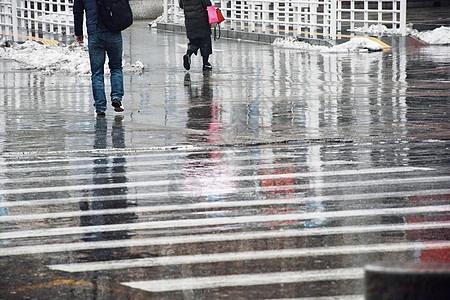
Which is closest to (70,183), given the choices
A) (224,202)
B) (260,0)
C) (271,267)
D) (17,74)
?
(224,202)

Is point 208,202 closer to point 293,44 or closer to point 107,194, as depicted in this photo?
point 107,194

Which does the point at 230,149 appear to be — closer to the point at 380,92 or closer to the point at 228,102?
the point at 228,102

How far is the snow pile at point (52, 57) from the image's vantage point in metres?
19.1

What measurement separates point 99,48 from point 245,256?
295 inches

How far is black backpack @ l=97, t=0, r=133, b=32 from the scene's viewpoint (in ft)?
39.0

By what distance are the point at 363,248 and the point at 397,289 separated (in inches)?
118

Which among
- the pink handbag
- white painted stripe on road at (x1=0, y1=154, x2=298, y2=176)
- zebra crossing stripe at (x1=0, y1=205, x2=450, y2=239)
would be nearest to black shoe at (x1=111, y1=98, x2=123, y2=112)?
white painted stripe on road at (x1=0, y1=154, x2=298, y2=176)

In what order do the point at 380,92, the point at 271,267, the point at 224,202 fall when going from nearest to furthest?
the point at 271,267 → the point at 224,202 → the point at 380,92

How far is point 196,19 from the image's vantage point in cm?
1852

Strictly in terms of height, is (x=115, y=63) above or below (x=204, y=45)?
below

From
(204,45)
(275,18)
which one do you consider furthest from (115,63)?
(275,18)

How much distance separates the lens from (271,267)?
16.6ft

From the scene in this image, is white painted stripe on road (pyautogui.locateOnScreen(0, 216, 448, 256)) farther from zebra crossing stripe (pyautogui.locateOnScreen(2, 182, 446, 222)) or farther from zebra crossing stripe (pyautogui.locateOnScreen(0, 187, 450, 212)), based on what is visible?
zebra crossing stripe (pyautogui.locateOnScreen(0, 187, 450, 212))

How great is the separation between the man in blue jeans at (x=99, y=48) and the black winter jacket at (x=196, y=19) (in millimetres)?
6353
